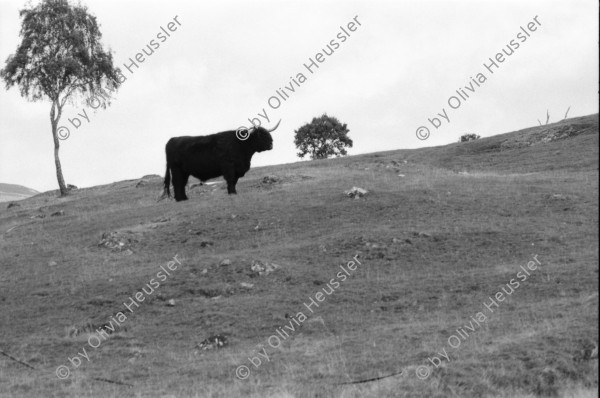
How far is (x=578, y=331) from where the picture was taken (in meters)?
12.6

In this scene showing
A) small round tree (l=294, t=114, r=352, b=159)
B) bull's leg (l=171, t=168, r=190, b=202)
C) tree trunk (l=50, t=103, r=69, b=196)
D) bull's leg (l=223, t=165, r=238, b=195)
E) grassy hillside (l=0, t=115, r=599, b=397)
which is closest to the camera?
grassy hillside (l=0, t=115, r=599, b=397)

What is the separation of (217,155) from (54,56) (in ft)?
79.2

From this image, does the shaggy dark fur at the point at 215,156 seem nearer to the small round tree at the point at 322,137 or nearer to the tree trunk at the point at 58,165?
the tree trunk at the point at 58,165

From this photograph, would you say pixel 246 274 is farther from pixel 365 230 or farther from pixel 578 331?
pixel 578 331

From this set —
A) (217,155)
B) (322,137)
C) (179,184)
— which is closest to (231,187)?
(217,155)

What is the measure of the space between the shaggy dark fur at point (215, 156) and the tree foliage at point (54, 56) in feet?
64.0

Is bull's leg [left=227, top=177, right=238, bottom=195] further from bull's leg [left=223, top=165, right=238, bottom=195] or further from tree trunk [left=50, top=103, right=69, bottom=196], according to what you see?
tree trunk [left=50, top=103, right=69, bottom=196]

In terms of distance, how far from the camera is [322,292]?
1772 centimetres

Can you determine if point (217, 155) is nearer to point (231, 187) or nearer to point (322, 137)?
point (231, 187)

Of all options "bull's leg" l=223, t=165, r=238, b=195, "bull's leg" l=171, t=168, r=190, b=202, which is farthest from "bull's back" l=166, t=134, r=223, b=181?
"bull's leg" l=223, t=165, r=238, b=195

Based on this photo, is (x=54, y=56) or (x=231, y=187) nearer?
(x=231, y=187)

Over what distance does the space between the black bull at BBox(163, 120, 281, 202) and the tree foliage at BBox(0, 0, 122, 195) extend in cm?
1953

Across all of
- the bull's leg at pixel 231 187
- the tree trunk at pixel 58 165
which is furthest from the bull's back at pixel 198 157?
the tree trunk at pixel 58 165

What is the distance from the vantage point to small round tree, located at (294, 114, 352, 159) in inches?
2596
